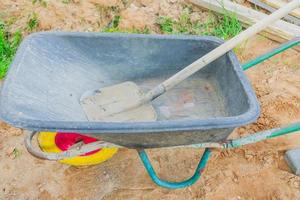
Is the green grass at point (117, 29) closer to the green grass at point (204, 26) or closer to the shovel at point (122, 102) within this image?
the green grass at point (204, 26)

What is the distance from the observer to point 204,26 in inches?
150

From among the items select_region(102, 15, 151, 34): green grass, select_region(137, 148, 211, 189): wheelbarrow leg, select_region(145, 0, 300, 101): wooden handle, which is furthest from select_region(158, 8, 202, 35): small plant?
select_region(137, 148, 211, 189): wheelbarrow leg

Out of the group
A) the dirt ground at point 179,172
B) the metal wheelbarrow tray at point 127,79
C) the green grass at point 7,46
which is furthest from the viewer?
the green grass at point 7,46

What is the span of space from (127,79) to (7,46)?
142 centimetres

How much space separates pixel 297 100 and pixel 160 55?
1.28 m

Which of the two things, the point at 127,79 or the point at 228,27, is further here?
the point at 228,27

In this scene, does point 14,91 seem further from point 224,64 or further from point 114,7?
point 114,7

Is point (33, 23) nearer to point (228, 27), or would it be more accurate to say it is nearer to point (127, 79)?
point (127, 79)

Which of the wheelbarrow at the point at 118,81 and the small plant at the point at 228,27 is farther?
the small plant at the point at 228,27

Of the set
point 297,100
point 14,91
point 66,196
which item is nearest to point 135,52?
point 14,91

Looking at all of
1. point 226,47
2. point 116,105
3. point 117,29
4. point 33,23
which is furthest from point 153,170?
point 33,23

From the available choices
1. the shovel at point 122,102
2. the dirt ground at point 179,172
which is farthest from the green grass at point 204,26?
the shovel at point 122,102

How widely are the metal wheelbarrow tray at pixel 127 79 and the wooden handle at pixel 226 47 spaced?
0.43ft

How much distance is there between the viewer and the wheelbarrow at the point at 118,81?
1898mm
